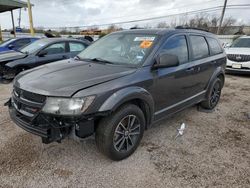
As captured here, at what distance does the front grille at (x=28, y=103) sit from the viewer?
8.04 ft

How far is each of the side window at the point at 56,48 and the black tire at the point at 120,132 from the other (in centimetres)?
500

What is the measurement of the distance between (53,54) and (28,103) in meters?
4.74

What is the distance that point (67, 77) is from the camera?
8.91 feet

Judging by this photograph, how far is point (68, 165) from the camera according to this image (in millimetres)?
2779

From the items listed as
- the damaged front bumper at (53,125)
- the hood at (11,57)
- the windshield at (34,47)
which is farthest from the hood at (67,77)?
the windshield at (34,47)

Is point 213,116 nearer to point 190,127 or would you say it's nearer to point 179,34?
point 190,127

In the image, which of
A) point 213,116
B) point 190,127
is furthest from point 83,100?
point 213,116

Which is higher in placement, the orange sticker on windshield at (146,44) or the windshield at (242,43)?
the orange sticker on windshield at (146,44)

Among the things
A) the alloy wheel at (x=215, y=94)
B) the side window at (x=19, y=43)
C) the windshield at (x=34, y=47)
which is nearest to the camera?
the alloy wheel at (x=215, y=94)

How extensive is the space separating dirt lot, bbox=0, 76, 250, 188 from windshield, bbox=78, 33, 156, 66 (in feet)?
4.22

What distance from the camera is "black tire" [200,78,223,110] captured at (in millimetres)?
4656

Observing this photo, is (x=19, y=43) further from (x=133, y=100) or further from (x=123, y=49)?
(x=133, y=100)

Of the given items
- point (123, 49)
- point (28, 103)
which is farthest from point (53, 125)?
point (123, 49)

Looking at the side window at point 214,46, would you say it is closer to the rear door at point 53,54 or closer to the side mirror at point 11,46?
the rear door at point 53,54
